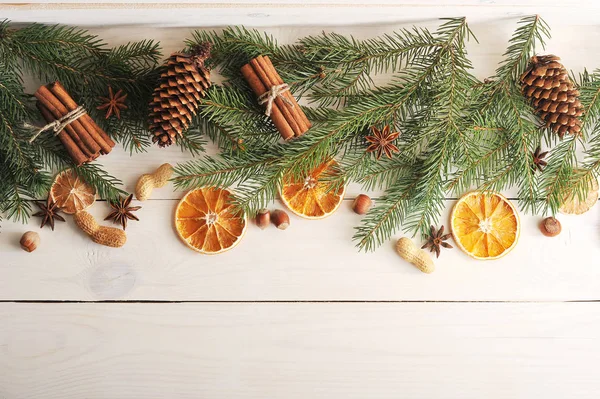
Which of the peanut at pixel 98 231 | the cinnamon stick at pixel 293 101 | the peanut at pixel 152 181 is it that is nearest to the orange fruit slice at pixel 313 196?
the cinnamon stick at pixel 293 101

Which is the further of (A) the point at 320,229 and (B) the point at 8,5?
(A) the point at 320,229

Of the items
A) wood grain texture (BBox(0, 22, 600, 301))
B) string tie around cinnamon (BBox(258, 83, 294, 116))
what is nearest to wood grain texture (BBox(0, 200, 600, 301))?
wood grain texture (BBox(0, 22, 600, 301))

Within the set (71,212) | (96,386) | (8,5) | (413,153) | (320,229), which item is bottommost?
(96,386)

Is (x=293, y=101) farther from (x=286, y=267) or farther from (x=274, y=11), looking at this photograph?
(x=286, y=267)

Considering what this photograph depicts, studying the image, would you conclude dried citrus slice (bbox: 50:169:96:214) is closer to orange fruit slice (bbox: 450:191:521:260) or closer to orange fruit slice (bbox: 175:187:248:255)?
orange fruit slice (bbox: 175:187:248:255)

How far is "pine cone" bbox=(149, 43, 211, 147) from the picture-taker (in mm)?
1013

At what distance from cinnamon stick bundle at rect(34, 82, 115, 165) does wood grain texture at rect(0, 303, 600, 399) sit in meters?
0.37

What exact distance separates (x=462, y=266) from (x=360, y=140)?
390 mm

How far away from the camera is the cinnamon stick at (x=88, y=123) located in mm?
1053

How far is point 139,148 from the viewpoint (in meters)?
1.16

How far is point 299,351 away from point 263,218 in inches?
12.9

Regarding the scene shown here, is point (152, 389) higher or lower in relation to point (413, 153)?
lower

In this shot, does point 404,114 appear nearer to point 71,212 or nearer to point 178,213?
point 178,213

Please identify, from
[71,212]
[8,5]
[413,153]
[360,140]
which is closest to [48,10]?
[8,5]
